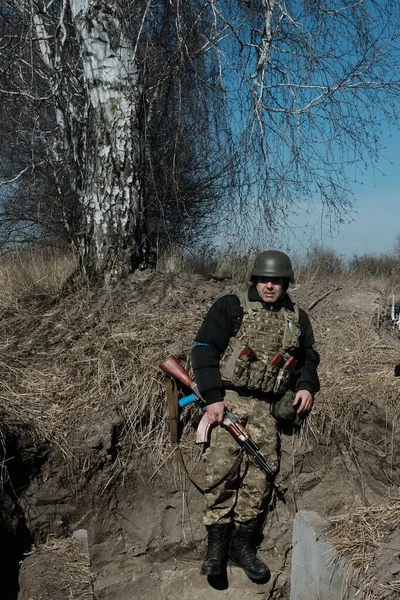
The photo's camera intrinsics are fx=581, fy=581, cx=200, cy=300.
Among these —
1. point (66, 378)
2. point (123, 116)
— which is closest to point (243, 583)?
point (66, 378)

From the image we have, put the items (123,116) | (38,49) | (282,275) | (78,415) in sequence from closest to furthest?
(282,275), (78,415), (123,116), (38,49)

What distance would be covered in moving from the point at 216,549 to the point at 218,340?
1.41 meters

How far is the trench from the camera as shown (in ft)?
12.1

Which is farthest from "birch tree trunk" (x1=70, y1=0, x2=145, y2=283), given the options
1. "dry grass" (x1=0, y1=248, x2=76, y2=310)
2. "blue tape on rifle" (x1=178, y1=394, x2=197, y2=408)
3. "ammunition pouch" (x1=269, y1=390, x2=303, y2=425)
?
"ammunition pouch" (x1=269, y1=390, x2=303, y2=425)

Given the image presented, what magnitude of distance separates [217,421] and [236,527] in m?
0.75

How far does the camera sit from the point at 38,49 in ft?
23.7

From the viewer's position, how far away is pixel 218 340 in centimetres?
399

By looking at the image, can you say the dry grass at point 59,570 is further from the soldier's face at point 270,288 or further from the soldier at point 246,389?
the soldier's face at point 270,288

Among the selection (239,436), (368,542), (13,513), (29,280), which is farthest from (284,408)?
(29,280)

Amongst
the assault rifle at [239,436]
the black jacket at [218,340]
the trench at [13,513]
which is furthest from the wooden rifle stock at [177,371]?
→ the trench at [13,513]

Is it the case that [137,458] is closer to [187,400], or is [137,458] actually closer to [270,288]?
[187,400]

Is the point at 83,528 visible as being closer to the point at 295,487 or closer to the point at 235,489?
the point at 235,489

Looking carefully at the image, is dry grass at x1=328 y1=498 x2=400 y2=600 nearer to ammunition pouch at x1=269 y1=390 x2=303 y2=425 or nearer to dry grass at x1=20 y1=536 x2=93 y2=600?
ammunition pouch at x1=269 y1=390 x2=303 y2=425

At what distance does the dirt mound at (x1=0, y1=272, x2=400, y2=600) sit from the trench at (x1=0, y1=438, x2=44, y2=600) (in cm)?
1
